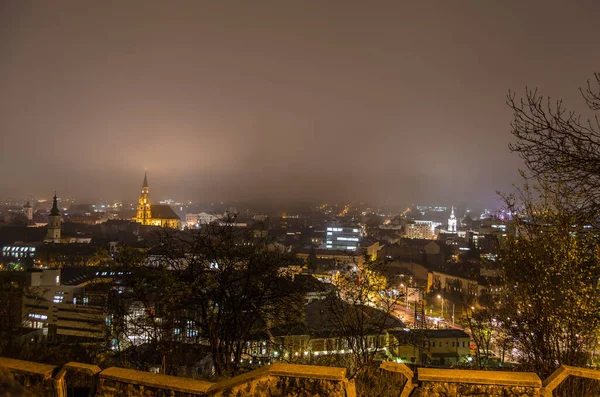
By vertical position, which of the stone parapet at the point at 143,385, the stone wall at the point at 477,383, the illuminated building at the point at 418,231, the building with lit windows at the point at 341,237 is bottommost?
the stone parapet at the point at 143,385

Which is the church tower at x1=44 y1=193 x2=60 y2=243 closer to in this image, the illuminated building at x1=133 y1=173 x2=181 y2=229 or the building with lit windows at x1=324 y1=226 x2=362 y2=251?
the illuminated building at x1=133 y1=173 x2=181 y2=229

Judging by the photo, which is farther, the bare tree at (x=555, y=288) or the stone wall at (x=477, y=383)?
the bare tree at (x=555, y=288)

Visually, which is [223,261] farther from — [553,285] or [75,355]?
[553,285]

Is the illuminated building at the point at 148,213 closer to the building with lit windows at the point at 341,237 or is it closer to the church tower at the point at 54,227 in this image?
the church tower at the point at 54,227

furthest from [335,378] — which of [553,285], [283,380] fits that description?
[553,285]

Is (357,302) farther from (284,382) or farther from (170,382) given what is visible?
(170,382)

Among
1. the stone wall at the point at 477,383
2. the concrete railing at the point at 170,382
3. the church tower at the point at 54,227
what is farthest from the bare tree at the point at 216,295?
the church tower at the point at 54,227

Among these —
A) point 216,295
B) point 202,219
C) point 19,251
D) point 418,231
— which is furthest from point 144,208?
point 216,295
